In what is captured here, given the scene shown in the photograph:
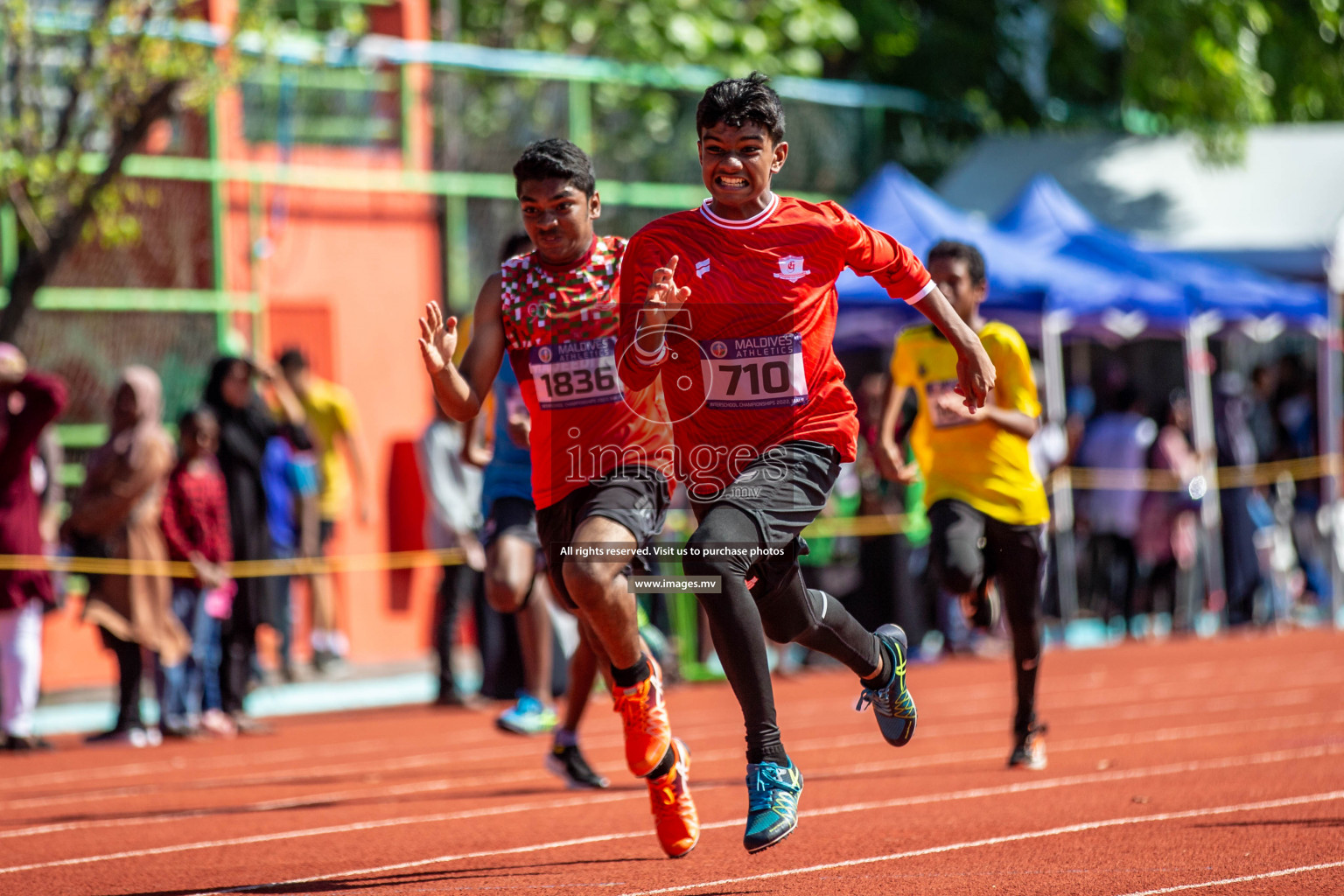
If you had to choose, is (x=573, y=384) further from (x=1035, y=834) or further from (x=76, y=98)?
(x=76, y=98)

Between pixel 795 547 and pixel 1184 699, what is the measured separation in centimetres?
639

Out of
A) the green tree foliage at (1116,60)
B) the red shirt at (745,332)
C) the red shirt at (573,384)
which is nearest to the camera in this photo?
the red shirt at (745,332)

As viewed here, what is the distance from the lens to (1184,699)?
11547 millimetres

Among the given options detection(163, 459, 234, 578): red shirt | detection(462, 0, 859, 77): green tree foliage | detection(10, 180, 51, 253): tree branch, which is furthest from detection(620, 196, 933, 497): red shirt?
detection(462, 0, 859, 77): green tree foliage

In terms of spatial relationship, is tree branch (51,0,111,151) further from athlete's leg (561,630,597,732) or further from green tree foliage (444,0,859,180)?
athlete's leg (561,630,597,732)

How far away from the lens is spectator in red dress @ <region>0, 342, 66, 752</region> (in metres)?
10.7

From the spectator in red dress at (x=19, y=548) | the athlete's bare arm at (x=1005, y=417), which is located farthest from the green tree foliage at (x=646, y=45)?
the athlete's bare arm at (x=1005, y=417)

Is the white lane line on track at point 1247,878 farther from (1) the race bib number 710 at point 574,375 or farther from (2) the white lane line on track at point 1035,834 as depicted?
(1) the race bib number 710 at point 574,375

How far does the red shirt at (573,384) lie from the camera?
6.29 m

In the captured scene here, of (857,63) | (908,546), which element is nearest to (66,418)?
(908,546)

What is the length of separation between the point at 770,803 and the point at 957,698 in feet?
22.6

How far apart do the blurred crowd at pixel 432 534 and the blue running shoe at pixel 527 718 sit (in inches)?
0.9

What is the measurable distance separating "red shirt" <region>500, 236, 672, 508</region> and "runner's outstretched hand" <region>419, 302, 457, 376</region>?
1.45ft

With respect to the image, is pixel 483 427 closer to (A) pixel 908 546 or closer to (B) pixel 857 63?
(A) pixel 908 546
